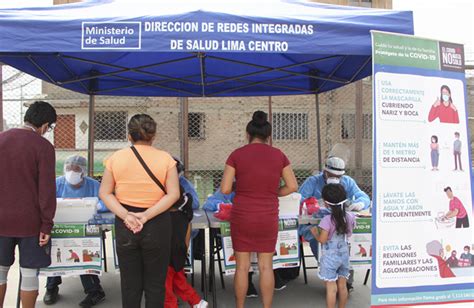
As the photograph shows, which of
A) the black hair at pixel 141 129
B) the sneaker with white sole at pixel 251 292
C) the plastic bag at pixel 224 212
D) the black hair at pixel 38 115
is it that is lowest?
the sneaker with white sole at pixel 251 292

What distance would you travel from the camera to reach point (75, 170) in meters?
3.97

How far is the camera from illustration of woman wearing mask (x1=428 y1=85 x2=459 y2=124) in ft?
10.6

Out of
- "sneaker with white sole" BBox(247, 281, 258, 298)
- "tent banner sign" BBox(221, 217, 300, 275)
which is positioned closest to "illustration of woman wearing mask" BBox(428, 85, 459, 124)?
"tent banner sign" BBox(221, 217, 300, 275)

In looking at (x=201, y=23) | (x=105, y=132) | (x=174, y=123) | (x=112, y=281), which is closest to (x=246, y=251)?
(x=201, y=23)

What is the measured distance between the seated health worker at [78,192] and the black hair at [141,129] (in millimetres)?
1344

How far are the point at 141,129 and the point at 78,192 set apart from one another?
157 cm

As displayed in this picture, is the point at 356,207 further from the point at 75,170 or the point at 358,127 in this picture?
the point at 358,127

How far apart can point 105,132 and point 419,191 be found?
1330 centimetres

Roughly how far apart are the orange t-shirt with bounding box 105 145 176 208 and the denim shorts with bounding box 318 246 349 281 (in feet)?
4.93

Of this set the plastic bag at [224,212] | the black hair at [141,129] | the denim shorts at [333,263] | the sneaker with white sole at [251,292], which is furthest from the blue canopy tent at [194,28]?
the sneaker with white sole at [251,292]

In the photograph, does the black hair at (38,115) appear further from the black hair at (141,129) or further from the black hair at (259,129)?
the black hair at (259,129)

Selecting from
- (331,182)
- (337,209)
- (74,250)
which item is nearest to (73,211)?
(74,250)

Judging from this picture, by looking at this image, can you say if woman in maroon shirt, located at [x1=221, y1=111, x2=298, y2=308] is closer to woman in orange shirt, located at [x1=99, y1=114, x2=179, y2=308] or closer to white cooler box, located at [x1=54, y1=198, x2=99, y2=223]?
woman in orange shirt, located at [x1=99, y1=114, x2=179, y2=308]

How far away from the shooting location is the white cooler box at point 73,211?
3.43 m
